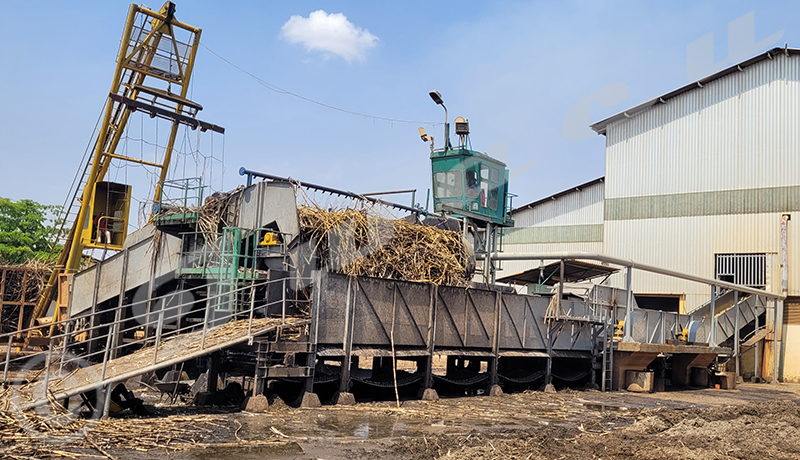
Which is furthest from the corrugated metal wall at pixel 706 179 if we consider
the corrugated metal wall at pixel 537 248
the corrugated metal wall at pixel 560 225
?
the corrugated metal wall at pixel 560 225

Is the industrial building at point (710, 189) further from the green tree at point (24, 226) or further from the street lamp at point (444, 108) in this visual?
the green tree at point (24, 226)

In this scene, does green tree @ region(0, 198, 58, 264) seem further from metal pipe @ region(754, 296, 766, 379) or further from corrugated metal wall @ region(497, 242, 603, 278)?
metal pipe @ region(754, 296, 766, 379)

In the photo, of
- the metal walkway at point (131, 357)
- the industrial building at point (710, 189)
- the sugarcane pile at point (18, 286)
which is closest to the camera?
the metal walkway at point (131, 357)

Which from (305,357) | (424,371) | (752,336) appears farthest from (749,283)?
(305,357)

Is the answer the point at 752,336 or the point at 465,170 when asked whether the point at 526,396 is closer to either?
the point at 465,170

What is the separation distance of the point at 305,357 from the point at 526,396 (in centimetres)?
706

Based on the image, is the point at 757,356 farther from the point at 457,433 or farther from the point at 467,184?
the point at 457,433

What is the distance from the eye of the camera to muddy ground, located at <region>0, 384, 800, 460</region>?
9.35 meters

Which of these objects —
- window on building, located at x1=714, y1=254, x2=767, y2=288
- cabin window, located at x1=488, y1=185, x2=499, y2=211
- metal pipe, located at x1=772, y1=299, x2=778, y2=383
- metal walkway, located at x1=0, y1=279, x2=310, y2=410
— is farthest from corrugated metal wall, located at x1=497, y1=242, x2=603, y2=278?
metal walkway, located at x1=0, y1=279, x2=310, y2=410

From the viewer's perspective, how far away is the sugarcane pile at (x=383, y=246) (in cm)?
1524

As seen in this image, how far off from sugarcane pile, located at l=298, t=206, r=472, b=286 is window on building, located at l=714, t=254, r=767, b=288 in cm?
1650

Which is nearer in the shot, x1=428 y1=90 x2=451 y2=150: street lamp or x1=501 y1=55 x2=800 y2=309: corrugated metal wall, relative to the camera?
x1=428 y1=90 x2=451 y2=150: street lamp

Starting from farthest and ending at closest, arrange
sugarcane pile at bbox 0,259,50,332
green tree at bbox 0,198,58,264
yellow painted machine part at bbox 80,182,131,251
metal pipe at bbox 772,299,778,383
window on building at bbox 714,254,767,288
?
green tree at bbox 0,198,58,264 → window on building at bbox 714,254,767,288 → metal pipe at bbox 772,299,778,383 → sugarcane pile at bbox 0,259,50,332 → yellow painted machine part at bbox 80,182,131,251

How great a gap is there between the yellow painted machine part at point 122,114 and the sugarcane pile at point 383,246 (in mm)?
11148
